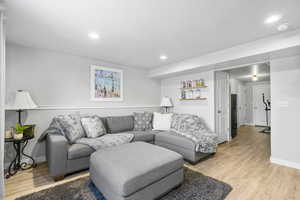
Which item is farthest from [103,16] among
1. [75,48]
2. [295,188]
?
[295,188]

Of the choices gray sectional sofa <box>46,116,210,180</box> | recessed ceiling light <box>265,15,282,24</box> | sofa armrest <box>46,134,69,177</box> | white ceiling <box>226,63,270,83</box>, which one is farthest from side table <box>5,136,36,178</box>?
white ceiling <box>226,63,270,83</box>

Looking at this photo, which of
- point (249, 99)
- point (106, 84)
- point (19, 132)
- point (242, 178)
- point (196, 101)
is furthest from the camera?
point (249, 99)

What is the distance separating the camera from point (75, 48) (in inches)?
108

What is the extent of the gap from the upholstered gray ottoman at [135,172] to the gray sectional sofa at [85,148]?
0.54 meters

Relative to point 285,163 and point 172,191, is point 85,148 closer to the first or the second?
point 172,191

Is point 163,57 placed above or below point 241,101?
above

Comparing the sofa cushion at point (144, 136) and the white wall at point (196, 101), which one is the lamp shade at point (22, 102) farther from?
the white wall at point (196, 101)

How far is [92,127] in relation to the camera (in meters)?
2.71

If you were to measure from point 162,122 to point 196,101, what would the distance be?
1.23 meters

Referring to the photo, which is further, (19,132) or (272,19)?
(19,132)

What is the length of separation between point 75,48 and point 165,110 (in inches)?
130

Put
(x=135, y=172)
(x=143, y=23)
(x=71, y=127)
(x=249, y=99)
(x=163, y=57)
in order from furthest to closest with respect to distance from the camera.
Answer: (x=249, y=99) < (x=163, y=57) < (x=71, y=127) < (x=143, y=23) < (x=135, y=172)

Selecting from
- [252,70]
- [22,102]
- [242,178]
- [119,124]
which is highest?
[252,70]

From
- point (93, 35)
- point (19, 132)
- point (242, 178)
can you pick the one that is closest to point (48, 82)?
point (19, 132)
